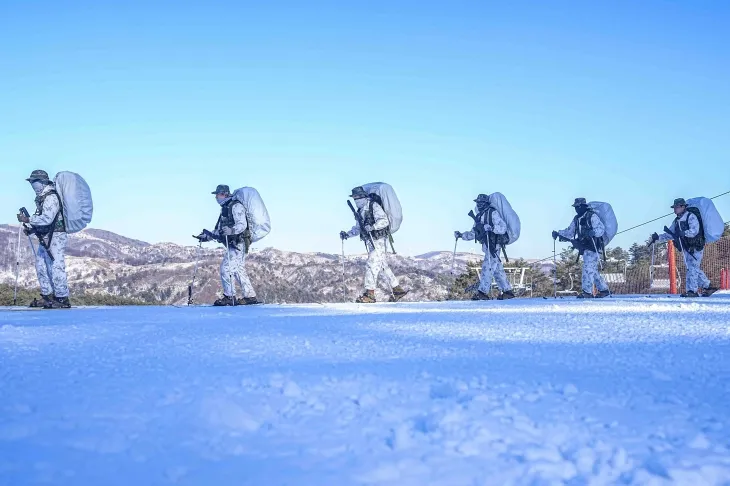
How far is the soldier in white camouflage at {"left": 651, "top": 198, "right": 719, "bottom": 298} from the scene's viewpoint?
13.9m

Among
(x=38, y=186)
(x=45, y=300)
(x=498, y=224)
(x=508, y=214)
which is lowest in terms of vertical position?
(x=45, y=300)

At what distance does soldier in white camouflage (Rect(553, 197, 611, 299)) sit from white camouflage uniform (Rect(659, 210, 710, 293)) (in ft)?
4.82

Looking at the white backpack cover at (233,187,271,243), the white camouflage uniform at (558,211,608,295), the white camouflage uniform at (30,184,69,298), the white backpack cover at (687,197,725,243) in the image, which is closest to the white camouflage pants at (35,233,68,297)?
the white camouflage uniform at (30,184,69,298)

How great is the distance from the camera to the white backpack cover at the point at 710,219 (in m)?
13.9

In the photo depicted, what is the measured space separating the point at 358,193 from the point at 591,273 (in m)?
5.34

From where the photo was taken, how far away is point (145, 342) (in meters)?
5.28

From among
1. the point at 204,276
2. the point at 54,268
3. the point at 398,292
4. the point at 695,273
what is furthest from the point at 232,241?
the point at 204,276

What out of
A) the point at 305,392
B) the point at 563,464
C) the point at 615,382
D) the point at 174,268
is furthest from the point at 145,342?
the point at 174,268

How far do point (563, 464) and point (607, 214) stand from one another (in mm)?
A: 14070

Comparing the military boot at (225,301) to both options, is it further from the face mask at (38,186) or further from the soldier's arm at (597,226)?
the soldier's arm at (597,226)

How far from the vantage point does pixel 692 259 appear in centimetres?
1416

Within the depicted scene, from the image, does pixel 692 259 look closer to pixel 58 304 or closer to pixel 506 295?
pixel 506 295

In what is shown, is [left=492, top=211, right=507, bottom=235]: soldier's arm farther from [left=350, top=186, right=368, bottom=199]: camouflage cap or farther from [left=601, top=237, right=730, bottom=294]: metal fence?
[left=601, top=237, right=730, bottom=294]: metal fence

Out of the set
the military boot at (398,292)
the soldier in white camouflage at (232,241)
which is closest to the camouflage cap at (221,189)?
the soldier in white camouflage at (232,241)
